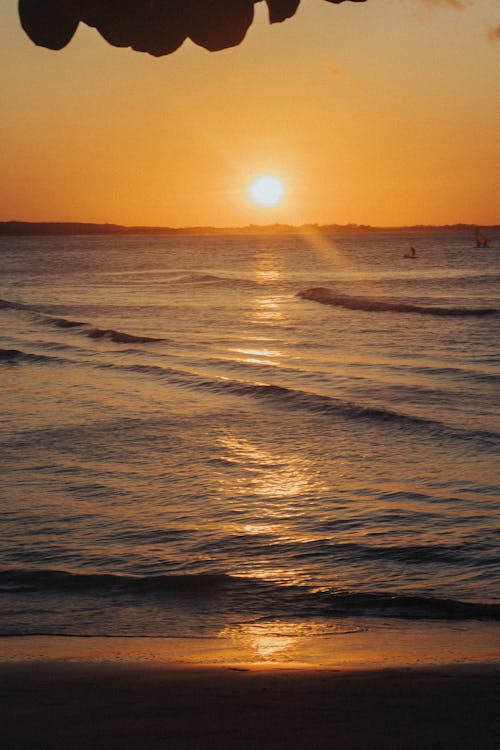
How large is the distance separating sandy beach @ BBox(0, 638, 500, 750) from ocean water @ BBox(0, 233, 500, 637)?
105 centimetres

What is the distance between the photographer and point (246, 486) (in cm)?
1034

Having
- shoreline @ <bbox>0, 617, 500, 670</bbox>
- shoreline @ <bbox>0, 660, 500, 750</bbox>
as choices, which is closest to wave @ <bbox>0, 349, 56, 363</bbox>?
shoreline @ <bbox>0, 617, 500, 670</bbox>

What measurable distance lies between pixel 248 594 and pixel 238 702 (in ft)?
8.24

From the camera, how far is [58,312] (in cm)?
3934

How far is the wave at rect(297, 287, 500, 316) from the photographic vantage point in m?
37.2

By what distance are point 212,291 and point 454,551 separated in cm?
4628

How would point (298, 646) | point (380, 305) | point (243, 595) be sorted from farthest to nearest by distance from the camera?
1. point (380, 305)
2. point (243, 595)
3. point (298, 646)

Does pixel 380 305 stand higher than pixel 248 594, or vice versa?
pixel 380 305

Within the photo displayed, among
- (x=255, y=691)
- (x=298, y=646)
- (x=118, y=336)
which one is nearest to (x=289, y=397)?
(x=298, y=646)

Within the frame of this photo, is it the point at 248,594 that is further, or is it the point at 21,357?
the point at 21,357

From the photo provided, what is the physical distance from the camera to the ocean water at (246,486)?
23.1 ft

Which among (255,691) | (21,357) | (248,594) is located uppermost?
(255,691)

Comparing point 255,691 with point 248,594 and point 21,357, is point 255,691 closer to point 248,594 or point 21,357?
point 248,594

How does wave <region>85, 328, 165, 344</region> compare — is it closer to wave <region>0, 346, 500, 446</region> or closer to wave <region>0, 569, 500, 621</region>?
wave <region>0, 346, 500, 446</region>
